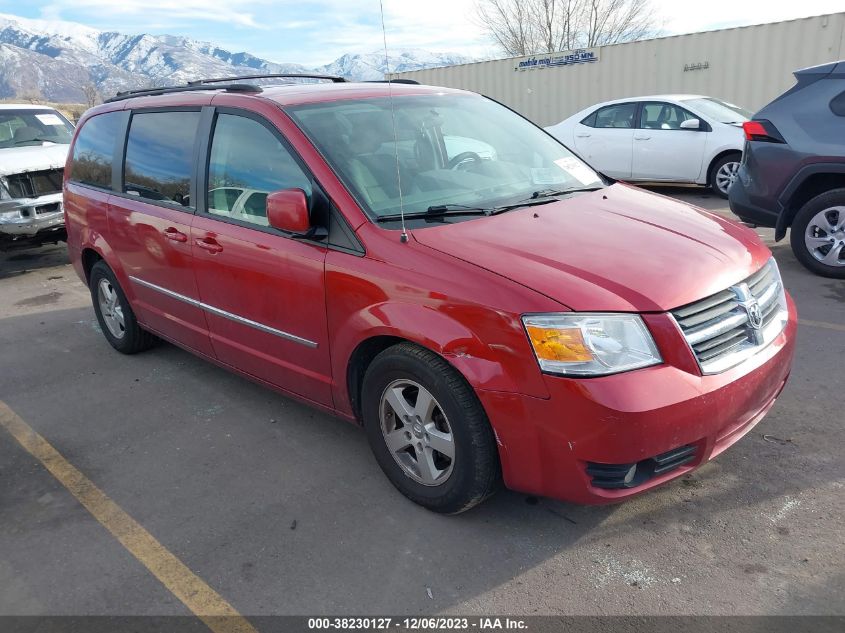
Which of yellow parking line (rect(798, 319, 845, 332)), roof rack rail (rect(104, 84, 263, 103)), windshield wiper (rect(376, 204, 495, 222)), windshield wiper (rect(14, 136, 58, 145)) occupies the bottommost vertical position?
yellow parking line (rect(798, 319, 845, 332))

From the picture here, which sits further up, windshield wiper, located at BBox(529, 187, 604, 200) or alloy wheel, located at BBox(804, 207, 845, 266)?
windshield wiper, located at BBox(529, 187, 604, 200)

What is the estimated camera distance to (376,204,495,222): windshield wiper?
3.01 m

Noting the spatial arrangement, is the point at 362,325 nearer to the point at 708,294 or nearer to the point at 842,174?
the point at 708,294

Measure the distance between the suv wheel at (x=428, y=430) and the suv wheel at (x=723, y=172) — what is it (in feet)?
26.2

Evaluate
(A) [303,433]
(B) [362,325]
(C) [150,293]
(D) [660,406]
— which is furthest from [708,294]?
(C) [150,293]

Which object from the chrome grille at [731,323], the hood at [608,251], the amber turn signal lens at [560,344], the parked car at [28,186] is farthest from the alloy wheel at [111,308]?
the chrome grille at [731,323]

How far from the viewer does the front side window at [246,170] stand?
332 cm

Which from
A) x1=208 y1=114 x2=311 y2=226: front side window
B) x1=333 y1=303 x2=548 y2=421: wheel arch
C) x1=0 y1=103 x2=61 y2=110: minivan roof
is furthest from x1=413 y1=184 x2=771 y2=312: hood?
x1=0 y1=103 x2=61 y2=110: minivan roof

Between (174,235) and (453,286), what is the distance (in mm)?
2077

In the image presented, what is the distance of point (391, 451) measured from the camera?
305 centimetres

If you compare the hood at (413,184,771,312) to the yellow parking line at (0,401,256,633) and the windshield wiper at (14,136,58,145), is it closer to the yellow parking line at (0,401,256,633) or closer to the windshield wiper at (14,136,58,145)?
the yellow parking line at (0,401,256,633)

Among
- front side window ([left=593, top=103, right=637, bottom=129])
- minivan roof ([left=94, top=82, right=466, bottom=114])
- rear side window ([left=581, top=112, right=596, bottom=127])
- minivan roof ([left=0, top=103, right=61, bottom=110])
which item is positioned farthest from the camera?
rear side window ([left=581, top=112, right=596, bottom=127])

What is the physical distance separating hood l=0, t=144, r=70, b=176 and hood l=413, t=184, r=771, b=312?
696 centimetres

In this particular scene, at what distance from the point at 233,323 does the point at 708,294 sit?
2.39 metres
